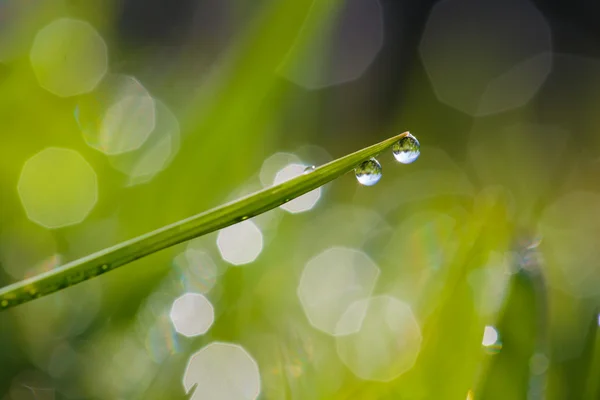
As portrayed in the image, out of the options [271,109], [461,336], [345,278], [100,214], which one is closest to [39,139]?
[100,214]

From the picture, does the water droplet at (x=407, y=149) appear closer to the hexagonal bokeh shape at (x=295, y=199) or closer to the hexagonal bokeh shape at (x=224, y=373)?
the hexagonal bokeh shape at (x=224, y=373)

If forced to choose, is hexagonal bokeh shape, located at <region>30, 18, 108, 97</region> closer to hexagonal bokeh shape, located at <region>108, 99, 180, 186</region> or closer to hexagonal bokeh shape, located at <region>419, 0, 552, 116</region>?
hexagonal bokeh shape, located at <region>108, 99, 180, 186</region>

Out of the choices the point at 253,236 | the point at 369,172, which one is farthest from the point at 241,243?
the point at 369,172

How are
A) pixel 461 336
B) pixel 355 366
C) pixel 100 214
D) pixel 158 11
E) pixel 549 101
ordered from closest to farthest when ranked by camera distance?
pixel 461 336, pixel 355 366, pixel 100 214, pixel 158 11, pixel 549 101

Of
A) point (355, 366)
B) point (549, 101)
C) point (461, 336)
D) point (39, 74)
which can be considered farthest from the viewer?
point (549, 101)

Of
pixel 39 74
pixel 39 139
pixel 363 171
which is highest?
pixel 39 74

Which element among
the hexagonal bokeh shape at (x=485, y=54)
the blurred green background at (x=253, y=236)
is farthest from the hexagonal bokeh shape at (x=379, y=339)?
the hexagonal bokeh shape at (x=485, y=54)

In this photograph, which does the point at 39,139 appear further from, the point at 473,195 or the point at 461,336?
the point at 473,195
